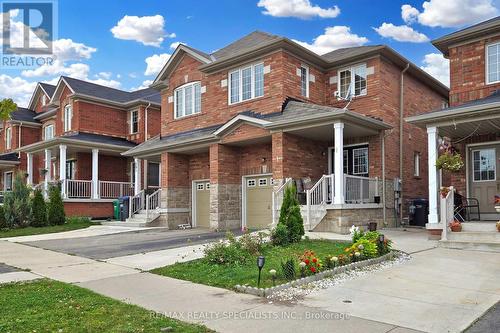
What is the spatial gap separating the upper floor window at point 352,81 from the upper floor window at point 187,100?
6911mm

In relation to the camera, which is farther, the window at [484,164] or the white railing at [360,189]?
the white railing at [360,189]

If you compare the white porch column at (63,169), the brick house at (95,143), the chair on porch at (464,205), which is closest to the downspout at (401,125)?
the chair on porch at (464,205)

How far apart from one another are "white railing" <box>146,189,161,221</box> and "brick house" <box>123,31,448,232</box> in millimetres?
367

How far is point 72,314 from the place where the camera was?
6129mm

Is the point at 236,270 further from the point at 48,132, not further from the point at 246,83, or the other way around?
the point at 48,132

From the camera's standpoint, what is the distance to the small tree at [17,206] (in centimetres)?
2061

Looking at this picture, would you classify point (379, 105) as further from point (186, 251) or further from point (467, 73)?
point (186, 251)

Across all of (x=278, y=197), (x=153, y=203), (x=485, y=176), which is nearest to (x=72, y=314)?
(x=278, y=197)

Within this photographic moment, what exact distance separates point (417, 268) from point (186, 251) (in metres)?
6.05

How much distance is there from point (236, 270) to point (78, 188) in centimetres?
1965

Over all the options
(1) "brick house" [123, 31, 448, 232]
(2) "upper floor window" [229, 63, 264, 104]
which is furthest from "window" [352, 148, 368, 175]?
(2) "upper floor window" [229, 63, 264, 104]

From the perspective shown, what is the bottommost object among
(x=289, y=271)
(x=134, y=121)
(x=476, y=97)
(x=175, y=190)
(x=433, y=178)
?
(x=289, y=271)

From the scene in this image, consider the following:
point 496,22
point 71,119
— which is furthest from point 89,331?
point 71,119

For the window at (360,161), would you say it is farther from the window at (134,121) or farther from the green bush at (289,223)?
the window at (134,121)
